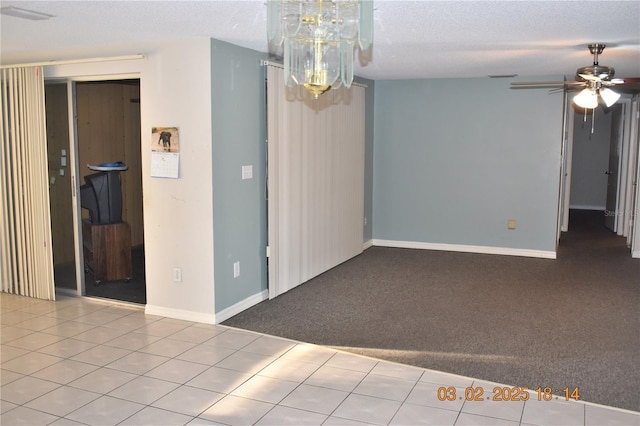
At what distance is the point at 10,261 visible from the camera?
17.8 ft

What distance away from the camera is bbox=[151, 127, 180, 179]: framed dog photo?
178 inches

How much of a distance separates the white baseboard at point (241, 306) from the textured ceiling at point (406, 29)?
2125mm

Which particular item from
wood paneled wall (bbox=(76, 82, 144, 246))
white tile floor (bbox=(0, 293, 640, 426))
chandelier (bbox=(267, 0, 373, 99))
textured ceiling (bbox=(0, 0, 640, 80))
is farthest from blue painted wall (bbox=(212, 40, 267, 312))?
wood paneled wall (bbox=(76, 82, 144, 246))

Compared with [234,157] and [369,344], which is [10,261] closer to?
[234,157]

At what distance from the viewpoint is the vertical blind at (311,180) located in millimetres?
5133

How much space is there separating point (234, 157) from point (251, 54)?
89 centimetres

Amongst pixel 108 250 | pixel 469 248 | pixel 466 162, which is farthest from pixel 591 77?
pixel 108 250

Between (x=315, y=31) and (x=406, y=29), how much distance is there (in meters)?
1.88

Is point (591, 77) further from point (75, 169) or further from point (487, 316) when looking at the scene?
point (75, 169)

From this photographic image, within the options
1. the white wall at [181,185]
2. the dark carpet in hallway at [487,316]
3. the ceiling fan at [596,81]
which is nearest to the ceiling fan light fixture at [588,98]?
the ceiling fan at [596,81]

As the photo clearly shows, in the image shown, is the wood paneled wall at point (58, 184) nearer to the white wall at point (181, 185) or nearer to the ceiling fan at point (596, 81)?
the white wall at point (181, 185)

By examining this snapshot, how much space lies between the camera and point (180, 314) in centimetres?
468

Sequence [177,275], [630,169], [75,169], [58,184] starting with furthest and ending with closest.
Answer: [630,169], [58,184], [75,169], [177,275]

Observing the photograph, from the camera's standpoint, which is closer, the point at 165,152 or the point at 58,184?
the point at 165,152
